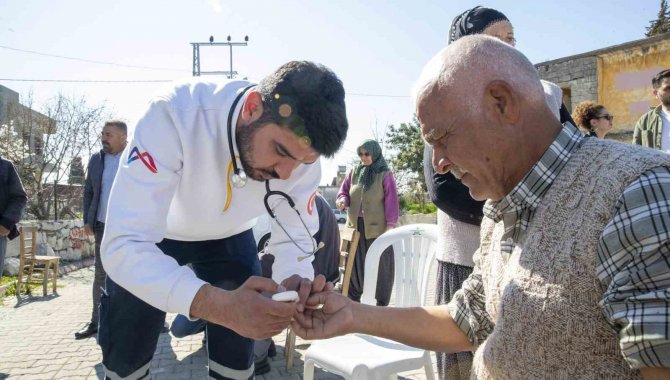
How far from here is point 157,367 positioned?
4.76 meters

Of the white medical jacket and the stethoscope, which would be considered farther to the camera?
the stethoscope

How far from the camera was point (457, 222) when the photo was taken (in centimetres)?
250

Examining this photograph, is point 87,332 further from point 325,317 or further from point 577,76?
point 577,76

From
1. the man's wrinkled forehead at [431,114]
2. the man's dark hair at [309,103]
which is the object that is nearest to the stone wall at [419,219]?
the man's dark hair at [309,103]

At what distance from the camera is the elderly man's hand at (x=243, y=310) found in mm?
1800

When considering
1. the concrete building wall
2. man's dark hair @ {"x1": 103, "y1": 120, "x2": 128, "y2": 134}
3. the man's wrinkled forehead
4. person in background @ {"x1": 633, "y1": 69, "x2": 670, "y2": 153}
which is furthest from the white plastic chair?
the concrete building wall

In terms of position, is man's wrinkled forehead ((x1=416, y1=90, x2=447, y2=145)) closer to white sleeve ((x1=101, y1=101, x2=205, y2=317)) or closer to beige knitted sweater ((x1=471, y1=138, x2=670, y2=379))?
beige knitted sweater ((x1=471, y1=138, x2=670, y2=379))

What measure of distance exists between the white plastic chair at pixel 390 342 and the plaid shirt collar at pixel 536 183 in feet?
5.26

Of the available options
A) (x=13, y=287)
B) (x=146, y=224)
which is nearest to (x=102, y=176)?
(x=146, y=224)

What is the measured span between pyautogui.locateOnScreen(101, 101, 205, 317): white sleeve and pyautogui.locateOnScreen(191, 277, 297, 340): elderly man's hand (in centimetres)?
5

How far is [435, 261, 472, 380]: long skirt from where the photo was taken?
2.40m

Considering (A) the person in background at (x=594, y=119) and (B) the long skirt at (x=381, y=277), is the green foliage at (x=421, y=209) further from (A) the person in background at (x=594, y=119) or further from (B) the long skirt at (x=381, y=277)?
(A) the person in background at (x=594, y=119)

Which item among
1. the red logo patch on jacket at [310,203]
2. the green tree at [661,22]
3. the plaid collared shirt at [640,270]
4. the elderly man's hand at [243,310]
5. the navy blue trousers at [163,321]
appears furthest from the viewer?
the green tree at [661,22]

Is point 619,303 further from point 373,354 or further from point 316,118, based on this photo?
point 373,354
